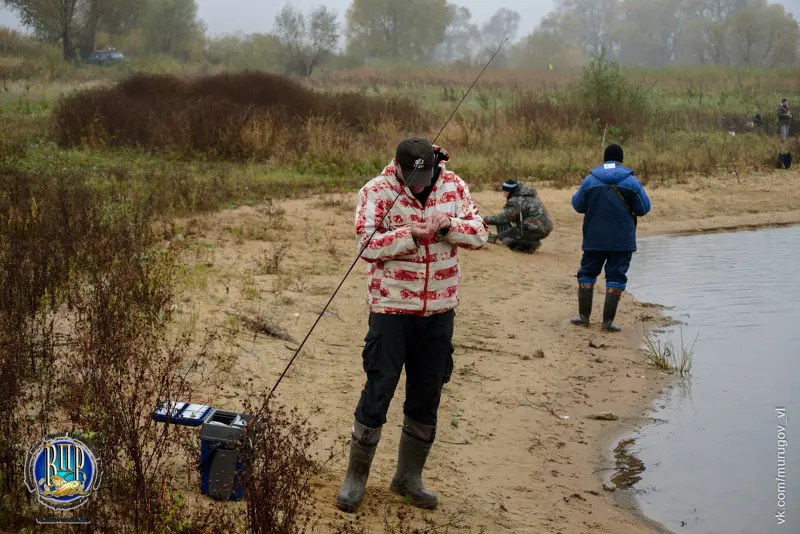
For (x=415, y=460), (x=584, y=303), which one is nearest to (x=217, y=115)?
(x=584, y=303)

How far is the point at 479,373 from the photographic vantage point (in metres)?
8.52

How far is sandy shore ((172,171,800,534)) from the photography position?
19.2 ft

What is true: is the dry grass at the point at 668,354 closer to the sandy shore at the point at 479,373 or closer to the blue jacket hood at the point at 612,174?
the sandy shore at the point at 479,373

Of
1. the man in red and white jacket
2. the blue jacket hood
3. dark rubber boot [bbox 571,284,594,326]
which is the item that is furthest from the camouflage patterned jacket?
the man in red and white jacket

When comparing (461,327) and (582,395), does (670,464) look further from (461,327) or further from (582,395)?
(461,327)

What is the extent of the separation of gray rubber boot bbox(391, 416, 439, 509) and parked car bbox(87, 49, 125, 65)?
149ft

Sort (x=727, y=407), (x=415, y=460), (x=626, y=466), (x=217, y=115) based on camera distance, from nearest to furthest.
→ (x=415, y=460), (x=626, y=466), (x=727, y=407), (x=217, y=115)

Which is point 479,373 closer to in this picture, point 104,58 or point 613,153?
point 613,153

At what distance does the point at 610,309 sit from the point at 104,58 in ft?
143

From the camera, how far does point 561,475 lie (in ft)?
21.5

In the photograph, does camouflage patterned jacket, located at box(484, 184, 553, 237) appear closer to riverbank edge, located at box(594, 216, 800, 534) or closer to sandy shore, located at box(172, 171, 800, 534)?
sandy shore, located at box(172, 171, 800, 534)

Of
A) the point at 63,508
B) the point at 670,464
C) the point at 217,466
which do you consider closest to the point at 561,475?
the point at 670,464

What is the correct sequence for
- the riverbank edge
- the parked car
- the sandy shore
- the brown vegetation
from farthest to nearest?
1. the parked car
2. the brown vegetation
3. the riverbank edge
4. the sandy shore

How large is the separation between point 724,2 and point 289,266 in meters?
139
